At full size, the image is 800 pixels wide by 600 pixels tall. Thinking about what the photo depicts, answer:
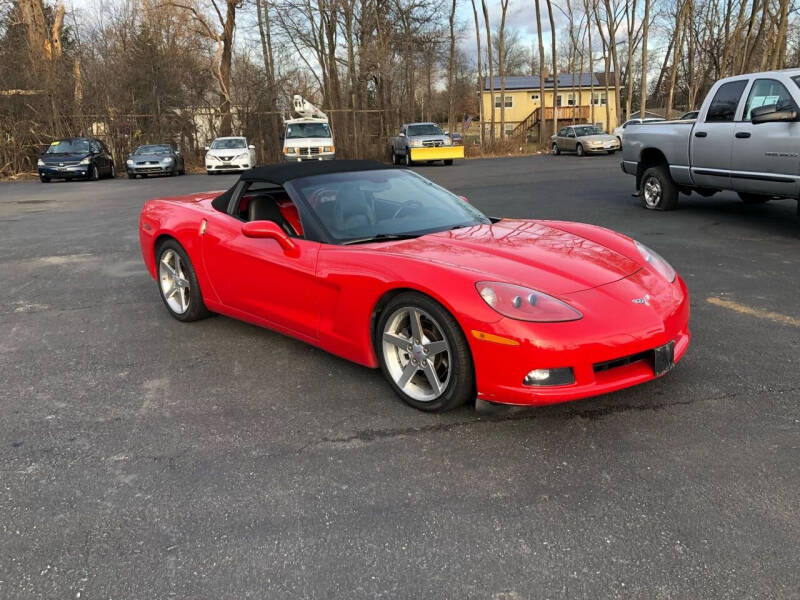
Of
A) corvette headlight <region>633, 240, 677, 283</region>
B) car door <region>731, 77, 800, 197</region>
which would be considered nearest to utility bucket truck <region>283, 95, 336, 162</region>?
car door <region>731, 77, 800, 197</region>

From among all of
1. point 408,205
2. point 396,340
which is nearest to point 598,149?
point 408,205

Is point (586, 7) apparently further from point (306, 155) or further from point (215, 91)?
point (306, 155)

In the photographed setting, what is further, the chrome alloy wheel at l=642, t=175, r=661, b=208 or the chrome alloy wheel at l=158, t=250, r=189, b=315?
the chrome alloy wheel at l=642, t=175, r=661, b=208

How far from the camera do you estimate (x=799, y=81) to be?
7.50 metres

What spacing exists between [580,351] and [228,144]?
24.8m

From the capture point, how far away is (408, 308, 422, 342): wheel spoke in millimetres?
3279

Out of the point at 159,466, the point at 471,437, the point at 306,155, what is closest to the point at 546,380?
the point at 471,437

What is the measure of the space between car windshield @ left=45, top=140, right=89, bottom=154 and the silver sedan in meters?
20.9

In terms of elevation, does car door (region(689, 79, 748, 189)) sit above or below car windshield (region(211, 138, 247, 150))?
below

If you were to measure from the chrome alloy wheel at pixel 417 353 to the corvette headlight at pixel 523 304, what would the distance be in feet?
1.01

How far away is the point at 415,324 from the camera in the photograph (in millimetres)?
3305

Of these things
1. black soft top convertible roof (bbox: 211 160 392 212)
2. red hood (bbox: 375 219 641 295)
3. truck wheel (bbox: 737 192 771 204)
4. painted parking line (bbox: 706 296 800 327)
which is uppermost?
black soft top convertible roof (bbox: 211 160 392 212)

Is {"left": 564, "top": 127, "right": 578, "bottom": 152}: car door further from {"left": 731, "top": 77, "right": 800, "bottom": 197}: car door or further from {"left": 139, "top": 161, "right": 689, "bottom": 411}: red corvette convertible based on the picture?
{"left": 139, "top": 161, "right": 689, "bottom": 411}: red corvette convertible

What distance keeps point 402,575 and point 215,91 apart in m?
34.3
